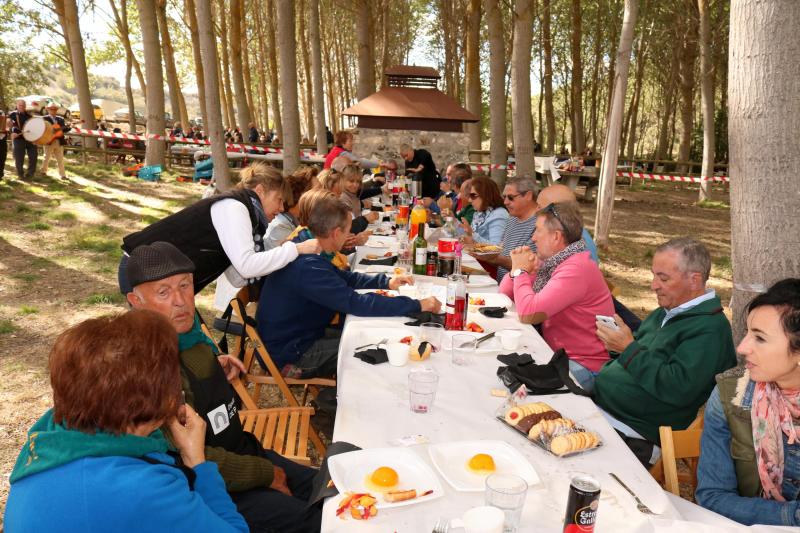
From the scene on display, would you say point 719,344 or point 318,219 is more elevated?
point 318,219

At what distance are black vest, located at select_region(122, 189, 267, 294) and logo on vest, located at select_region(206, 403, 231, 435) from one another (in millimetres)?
1762

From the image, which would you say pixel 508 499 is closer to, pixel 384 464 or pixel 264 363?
pixel 384 464

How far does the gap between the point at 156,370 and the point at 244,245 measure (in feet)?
8.08

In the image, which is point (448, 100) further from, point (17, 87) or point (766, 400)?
point (17, 87)

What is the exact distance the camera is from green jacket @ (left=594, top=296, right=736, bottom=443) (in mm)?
2564

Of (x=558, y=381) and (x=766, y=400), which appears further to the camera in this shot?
(x=558, y=381)

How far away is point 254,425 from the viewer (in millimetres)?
3047

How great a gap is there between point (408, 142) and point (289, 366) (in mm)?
10865

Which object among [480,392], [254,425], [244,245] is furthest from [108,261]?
[480,392]

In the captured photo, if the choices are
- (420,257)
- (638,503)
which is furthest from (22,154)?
(638,503)

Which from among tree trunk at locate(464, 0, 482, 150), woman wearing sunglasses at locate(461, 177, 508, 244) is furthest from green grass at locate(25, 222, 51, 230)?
tree trunk at locate(464, 0, 482, 150)

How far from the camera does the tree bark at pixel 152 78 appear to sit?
13.2 m

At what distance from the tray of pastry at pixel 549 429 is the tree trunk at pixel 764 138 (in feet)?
5.44

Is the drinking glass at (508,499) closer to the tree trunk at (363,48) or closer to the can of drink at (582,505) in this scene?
the can of drink at (582,505)
